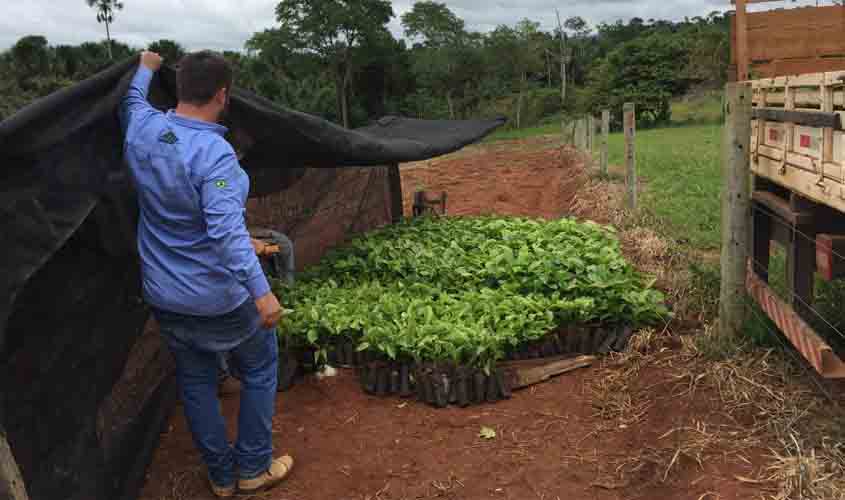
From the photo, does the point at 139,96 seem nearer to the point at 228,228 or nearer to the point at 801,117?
the point at 228,228

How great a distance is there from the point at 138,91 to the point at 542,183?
13972 millimetres

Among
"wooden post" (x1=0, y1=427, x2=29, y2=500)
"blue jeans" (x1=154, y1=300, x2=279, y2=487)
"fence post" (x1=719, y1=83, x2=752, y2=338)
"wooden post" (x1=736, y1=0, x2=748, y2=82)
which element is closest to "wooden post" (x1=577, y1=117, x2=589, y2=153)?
"wooden post" (x1=736, y1=0, x2=748, y2=82)

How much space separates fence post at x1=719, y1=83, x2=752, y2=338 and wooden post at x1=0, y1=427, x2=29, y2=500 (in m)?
4.02

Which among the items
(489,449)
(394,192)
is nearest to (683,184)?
(394,192)

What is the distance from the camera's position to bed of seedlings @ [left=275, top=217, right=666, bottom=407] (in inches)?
191

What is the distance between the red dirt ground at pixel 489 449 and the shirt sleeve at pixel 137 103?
1934mm

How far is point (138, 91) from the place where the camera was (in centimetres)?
349

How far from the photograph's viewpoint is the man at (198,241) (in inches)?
128

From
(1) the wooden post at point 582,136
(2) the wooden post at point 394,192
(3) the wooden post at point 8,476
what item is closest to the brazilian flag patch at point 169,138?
(3) the wooden post at point 8,476

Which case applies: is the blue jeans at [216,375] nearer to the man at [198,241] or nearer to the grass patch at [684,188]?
the man at [198,241]

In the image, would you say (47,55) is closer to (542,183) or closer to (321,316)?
(542,183)

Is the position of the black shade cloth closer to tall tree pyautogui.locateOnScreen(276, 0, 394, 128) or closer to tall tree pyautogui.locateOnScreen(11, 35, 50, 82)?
tall tree pyautogui.locateOnScreen(11, 35, 50, 82)

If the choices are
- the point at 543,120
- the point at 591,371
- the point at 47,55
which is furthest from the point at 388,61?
the point at 591,371

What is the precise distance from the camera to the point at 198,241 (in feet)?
11.1
